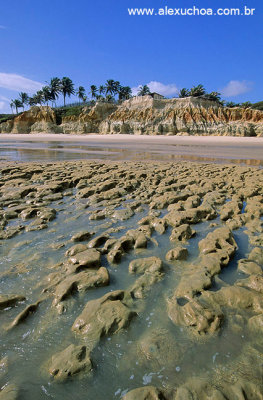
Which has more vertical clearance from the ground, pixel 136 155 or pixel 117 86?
pixel 117 86

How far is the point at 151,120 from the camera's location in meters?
55.2

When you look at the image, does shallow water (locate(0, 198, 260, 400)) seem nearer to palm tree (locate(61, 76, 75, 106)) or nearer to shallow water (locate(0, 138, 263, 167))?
shallow water (locate(0, 138, 263, 167))

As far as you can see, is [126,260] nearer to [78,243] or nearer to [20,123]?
[78,243]

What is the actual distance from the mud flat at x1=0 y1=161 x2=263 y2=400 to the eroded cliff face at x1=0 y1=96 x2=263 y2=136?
155ft

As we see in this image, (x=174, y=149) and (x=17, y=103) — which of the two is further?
(x=17, y=103)

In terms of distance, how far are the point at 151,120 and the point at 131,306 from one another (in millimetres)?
56857

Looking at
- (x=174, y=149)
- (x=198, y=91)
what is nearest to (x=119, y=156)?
(x=174, y=149)

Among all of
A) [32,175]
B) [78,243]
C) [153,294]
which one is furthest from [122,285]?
[32,175]

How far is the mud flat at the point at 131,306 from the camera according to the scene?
68.9 inches

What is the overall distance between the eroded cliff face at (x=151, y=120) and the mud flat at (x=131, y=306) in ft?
155

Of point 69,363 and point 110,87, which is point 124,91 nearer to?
point 110,87

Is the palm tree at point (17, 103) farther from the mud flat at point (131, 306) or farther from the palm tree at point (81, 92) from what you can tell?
the mud flat at point (131, 306)

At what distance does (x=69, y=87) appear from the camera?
279ft

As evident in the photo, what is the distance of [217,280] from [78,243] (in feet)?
7.72
